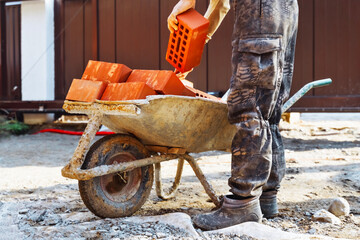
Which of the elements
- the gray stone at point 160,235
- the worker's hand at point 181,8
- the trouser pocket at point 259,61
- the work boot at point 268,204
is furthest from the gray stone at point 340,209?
the worker's hand at point 181,8

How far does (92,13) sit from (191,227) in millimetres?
6296

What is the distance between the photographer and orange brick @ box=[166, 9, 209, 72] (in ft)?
7.72

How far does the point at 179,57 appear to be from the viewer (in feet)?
8.11

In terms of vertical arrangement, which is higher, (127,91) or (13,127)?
(127,91)

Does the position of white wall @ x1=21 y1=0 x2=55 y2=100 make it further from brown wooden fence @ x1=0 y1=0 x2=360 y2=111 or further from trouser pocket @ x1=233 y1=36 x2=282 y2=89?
trouser pocket @ x1=233 y1=36 x2=282 y2=89

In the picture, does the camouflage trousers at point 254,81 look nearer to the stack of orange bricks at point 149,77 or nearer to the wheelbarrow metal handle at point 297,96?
the stack of orange bricks at point 149,77

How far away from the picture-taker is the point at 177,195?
2.96 metres

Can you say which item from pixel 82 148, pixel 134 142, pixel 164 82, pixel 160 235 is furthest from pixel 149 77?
pixel 160 235

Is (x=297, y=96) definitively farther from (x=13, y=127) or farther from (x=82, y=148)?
(x=13, y=127)

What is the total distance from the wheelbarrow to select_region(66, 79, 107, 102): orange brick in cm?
5

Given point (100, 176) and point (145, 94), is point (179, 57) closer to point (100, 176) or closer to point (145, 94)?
point (145, 94)

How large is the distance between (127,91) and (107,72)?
12.6 inches

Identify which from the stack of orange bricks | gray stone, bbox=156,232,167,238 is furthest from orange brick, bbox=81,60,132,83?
gray stone, bbox=156,232,167,238

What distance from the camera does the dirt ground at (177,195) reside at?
2.07 metres
